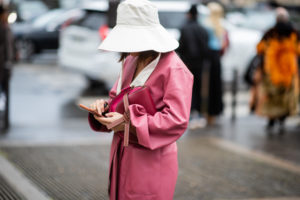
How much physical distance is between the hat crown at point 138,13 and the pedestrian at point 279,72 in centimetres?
651

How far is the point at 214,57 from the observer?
35.8 feet

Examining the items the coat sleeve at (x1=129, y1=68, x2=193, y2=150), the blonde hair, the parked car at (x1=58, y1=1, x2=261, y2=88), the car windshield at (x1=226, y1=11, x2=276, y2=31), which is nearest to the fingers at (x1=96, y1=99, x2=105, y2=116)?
the coat sleeve at (x1=129, y1=68, x2=193, y2=150)

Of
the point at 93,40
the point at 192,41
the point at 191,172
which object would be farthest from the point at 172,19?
the point at 191,172

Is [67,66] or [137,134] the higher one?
[137,134]

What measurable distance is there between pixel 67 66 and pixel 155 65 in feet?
33.7

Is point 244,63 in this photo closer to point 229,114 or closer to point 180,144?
point 229,114

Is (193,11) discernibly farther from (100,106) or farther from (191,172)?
(100,106)

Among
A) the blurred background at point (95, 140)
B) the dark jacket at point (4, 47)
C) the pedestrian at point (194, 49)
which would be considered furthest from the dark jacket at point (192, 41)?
the dark jacket at point (4, 47)

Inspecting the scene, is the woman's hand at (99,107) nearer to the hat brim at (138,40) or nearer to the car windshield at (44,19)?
the hat brim at (138,40)

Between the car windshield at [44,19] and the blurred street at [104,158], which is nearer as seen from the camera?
the blurred street at [104,158]

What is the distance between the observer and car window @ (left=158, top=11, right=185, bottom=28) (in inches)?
542

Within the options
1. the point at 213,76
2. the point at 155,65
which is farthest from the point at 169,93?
the point at 213,76

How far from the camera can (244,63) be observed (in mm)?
16062

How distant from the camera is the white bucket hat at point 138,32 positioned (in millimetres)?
3578
